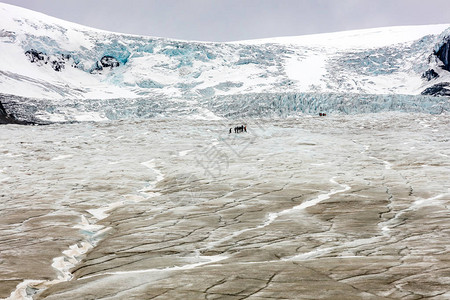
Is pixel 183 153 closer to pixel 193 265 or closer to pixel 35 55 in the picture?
pixel 193 265

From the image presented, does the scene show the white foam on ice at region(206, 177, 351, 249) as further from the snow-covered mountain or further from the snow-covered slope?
the snow-covered slope

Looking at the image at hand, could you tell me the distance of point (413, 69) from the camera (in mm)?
108000

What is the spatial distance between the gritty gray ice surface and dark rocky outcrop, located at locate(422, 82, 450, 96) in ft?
192

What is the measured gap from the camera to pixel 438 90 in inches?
3740

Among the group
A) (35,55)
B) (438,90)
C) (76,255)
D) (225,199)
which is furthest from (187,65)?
(76,255)

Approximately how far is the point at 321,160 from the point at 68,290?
27.5m

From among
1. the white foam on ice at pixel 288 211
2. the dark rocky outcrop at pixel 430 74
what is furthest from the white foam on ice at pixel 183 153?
the dark rocky outcrop at pixel 430 74

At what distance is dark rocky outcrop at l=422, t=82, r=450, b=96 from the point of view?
93875 millimetres

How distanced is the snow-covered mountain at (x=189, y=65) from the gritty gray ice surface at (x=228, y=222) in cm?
6301

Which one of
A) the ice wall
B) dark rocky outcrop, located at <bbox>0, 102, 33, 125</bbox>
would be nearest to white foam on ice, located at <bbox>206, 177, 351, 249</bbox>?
the ice wall

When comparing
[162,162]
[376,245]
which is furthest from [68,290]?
[162,162]

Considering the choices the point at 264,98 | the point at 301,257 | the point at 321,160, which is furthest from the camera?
the point at 264,98

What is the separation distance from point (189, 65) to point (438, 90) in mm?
62359

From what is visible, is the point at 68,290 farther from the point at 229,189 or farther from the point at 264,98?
the point at 264,98
